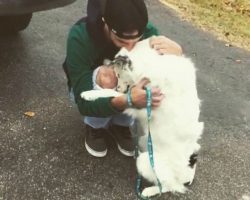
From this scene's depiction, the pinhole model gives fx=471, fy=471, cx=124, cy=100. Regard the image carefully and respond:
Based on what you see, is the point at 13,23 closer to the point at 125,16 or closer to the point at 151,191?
the point at 125,16

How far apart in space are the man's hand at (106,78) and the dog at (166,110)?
0.14 feet

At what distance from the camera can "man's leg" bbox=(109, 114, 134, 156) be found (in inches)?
118

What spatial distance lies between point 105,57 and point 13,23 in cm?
153

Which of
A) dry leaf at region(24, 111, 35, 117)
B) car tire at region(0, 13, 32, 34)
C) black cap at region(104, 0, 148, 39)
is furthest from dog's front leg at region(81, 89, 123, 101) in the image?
car tire at region(0, 13, 32, 34)

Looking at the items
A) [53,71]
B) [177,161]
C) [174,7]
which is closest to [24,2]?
[53,71]

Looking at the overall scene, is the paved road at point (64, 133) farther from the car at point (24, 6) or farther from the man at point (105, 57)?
the car at point (24, 6)

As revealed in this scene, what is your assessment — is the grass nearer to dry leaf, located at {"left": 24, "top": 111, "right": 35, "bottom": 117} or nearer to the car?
the car

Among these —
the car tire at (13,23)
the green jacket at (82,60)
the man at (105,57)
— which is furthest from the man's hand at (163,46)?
the car tire at (13,23)

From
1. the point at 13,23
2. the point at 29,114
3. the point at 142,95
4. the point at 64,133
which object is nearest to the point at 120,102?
the point at 142,95

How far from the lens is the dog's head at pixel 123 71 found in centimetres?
242

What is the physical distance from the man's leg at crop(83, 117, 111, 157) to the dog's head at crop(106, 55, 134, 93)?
44cm

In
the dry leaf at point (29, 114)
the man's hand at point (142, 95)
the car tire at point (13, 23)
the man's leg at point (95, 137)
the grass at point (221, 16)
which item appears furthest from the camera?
the grass at point (221, 16)

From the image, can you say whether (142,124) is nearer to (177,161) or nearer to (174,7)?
(177,161)

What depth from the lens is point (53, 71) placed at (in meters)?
3.81
